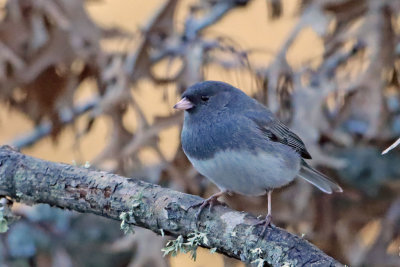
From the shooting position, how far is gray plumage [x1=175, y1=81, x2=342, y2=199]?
1676 mm

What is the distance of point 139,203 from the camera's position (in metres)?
1.48

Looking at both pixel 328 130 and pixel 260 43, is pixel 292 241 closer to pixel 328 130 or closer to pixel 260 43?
pixel 328 130

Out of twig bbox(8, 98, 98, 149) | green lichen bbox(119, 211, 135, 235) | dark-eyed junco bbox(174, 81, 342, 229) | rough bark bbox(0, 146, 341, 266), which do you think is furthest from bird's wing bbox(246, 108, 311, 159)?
twig bbox(8, 98, 98, 149)

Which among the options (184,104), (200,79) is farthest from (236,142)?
(200,79)

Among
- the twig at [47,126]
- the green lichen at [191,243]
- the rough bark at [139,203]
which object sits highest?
the rough bark at [139,203]

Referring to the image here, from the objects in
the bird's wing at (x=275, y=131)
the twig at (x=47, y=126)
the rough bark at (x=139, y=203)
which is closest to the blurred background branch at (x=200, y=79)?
the twig at (x=47, y=126)

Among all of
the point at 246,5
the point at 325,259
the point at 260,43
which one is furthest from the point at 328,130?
the point at 260,43

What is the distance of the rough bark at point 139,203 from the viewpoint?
53.1 inches

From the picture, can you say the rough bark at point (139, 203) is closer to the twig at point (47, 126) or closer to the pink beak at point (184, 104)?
the pink beak at point (184, 104)

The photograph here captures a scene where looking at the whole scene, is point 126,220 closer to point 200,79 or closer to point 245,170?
point 245,170

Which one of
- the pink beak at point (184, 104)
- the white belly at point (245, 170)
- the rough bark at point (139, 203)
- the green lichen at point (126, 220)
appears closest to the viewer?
the rough bark at point (139, 203)

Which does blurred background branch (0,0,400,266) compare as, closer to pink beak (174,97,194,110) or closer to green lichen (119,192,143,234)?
pink beak (174,97,194,110)

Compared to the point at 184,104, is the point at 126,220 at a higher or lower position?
lower

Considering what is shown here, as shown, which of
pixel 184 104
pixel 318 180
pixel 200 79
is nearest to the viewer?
pixel 184 104
